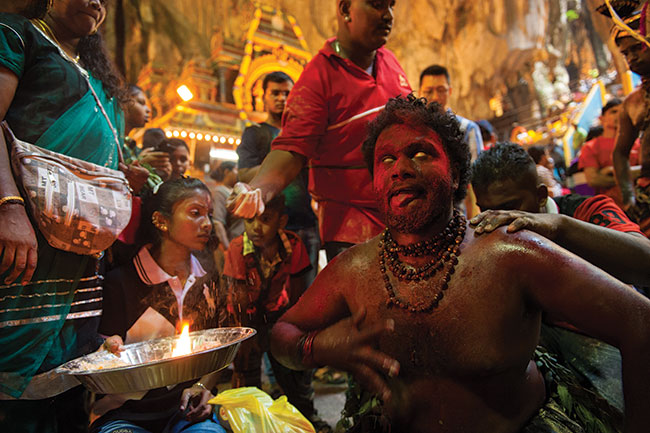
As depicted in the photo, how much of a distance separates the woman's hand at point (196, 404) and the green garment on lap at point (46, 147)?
0.53 metres

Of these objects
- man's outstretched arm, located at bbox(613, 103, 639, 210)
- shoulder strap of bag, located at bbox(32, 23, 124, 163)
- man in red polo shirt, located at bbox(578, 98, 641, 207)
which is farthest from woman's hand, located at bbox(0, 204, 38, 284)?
man in red polo shirt, located at bbox(578, 98, 641, 207)

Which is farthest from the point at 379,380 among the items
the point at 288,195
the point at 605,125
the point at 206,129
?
the point at 206,129

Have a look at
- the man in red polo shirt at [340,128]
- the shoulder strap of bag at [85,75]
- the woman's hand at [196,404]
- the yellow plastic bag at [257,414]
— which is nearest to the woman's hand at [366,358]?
the yellow plastic bag at [257,414]

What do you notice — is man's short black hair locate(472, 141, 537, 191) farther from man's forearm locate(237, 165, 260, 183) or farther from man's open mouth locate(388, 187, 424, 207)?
man's forearm locate(237, 165, 260, 183)

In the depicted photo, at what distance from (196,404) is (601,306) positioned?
5.90 feet

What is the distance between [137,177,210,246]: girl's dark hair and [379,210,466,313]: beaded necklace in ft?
4.27

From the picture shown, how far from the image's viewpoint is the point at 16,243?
4.82ft

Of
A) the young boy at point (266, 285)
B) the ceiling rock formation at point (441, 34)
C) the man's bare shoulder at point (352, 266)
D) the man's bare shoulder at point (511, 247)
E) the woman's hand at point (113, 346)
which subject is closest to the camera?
the man's bare shoulder at point (511, 247)

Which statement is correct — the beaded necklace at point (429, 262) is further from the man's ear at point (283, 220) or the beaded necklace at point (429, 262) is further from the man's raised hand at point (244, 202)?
the man's ear at point (283, 220)

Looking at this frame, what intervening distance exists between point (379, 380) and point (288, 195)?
7.13 ft

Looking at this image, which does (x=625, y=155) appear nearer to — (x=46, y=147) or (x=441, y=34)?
(x=46, y=147)

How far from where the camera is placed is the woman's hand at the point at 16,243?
146 centimetres

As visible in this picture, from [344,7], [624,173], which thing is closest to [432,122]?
[344,7]

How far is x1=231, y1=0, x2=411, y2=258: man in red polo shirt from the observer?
7.68 ft
